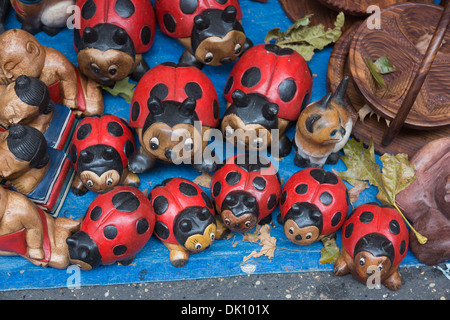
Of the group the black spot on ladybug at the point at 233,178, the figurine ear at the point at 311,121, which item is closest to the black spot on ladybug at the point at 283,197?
the black spot on ladybug at the point at 233,178

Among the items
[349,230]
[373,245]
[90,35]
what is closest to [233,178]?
[349,230]

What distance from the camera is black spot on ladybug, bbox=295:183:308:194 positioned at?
98.3 inches

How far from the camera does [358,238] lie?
2422 mm

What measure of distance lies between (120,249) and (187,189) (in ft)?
1.52

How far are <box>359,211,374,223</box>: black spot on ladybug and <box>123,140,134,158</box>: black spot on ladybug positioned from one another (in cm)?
133

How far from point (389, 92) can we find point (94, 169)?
5.85ft

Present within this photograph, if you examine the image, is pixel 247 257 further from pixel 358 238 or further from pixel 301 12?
pixel 301 12

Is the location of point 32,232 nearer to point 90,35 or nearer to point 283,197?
point 90,35

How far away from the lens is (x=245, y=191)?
8.19 ft

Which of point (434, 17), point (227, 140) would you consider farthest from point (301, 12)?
point (227, 140)

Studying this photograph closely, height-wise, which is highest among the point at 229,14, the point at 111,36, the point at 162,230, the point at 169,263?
the point at 229,14

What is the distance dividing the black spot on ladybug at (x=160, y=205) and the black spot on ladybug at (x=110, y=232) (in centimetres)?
26

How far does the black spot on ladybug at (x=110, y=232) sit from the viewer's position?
7.57 ft

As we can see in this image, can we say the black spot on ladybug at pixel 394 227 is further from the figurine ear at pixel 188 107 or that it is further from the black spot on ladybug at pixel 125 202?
the black spot on ladybug at pixel 125 202
